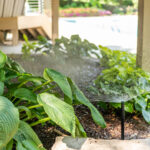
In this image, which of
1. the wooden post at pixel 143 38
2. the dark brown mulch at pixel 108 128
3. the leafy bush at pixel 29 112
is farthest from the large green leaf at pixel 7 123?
the wooden post at pixel 143 38

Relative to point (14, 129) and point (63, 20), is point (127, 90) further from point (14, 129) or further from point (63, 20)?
point (14, 129)

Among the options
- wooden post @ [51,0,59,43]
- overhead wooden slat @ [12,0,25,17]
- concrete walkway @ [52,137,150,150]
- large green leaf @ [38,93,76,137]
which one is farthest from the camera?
wooden post @ [51,0,59,43]

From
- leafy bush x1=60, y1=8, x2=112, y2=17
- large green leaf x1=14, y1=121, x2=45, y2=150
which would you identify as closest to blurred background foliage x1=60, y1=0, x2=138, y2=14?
leafy bush x1=60, y1=8, x2=112, y2=17

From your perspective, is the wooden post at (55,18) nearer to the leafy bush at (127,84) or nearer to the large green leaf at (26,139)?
the leafy bush at (127,84)

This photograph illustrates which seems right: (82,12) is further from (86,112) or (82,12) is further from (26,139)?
(26,139)

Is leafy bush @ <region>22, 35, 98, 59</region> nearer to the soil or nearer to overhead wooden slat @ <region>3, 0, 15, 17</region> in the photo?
the soil

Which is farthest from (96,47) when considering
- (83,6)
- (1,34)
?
(1,34)

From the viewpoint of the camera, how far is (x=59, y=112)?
1.51m

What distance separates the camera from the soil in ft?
7.23

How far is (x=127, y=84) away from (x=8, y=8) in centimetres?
114

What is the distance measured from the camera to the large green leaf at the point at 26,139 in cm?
148

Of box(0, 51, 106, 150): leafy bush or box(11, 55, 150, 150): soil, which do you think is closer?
box(0, 51, 106, 150): leafy bush

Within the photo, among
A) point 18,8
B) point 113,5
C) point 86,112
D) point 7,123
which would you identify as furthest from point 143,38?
Result: point 7,123

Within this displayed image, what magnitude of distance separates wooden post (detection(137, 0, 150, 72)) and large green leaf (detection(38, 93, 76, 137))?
47.5 inches
